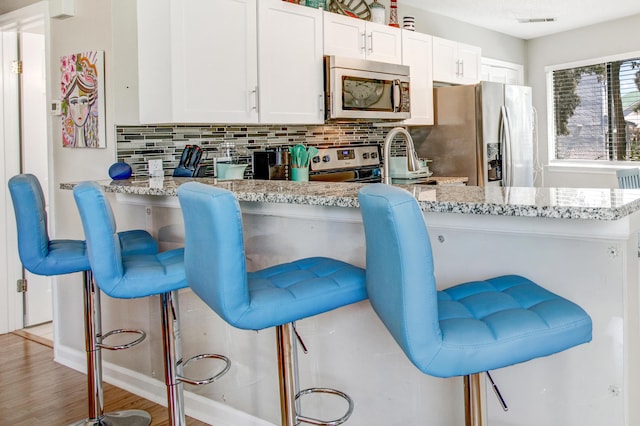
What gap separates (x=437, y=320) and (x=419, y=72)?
11.4ft

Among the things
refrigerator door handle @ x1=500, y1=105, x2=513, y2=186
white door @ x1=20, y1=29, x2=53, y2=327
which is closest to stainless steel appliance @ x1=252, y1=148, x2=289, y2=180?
white door @ x1=20, y1=29, x2=53, y2=327

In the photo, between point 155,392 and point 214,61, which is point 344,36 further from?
point 155,392

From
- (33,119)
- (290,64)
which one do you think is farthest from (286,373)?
(33,119)

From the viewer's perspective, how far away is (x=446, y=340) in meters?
1.20

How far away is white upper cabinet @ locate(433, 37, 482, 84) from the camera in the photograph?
457cm

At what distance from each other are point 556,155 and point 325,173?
125 inches

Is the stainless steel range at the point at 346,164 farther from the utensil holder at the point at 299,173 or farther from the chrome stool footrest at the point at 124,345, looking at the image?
the chrome stool footrest at the point at 124,345

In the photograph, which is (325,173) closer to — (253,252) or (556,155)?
(253,252)

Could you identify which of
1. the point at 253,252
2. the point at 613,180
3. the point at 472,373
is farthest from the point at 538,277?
the point at 613,180

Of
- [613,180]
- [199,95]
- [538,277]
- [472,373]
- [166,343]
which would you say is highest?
[199,95]

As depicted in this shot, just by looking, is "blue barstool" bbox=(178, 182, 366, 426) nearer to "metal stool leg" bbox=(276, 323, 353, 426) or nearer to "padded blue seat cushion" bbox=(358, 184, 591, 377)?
"metal stool leg" bbox=(276, 323, 353, 426)

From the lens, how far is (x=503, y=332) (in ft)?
3.96

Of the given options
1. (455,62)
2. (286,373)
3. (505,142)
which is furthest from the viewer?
(455,62)

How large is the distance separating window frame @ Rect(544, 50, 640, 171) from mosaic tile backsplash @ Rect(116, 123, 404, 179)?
8.41 feet
